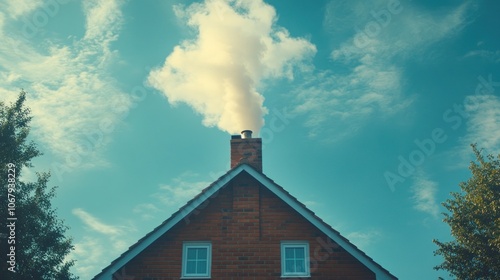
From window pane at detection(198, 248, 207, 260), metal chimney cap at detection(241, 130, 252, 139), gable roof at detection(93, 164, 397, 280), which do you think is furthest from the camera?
metal chimney cap at detection(241, 130, 252, 139)

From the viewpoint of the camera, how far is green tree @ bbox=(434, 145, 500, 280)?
22.9 metres

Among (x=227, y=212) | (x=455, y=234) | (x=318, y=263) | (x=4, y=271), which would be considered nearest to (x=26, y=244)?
(x=4, y=271)

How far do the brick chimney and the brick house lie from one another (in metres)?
0.28

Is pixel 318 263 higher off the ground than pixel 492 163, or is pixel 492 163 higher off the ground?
pixel 492 163

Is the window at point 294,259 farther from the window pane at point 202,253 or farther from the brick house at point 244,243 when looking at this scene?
the window pane at point 202,253

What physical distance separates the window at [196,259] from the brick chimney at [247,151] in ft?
9.85

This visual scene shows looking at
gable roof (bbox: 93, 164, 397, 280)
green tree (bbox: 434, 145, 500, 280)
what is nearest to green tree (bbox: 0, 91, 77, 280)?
gable roof (bbox: 93, 164, 397, 280)

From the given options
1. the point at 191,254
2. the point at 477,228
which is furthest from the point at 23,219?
the point at 477,228

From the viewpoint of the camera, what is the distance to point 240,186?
44.0ft

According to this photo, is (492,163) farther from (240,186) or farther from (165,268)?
(165,268)

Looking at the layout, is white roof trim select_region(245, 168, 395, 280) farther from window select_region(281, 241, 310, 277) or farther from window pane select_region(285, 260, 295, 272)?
window pane select_region(285, 260, 295, 272)

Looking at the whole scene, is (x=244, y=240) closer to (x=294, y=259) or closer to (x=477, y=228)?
(x=294, y=259)

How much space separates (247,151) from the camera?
13891mm

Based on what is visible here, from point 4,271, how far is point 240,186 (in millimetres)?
15890
